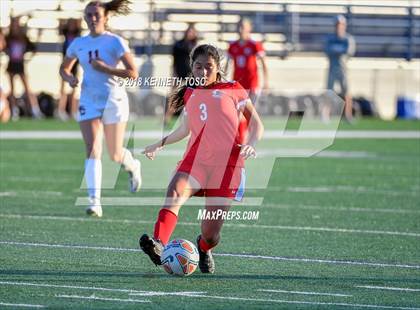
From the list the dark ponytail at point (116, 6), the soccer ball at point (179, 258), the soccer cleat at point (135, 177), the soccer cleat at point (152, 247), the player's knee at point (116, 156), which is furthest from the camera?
the soccer cleat at point (135, 177)

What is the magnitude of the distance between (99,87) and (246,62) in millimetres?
8543

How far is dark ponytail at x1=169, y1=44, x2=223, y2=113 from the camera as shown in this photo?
23.9ft

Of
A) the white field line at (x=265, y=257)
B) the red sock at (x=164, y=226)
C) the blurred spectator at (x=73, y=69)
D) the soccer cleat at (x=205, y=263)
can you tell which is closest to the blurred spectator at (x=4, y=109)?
the blurred spectator at (x=73, y=69)

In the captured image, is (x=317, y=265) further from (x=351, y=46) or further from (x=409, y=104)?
(x=409, y=104)

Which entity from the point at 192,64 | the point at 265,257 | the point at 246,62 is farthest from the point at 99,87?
the point at 246,62

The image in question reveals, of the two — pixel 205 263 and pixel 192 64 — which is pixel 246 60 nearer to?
pixel 192 64

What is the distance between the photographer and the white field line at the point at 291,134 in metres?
20.4

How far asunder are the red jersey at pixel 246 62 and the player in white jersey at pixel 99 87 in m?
8.24

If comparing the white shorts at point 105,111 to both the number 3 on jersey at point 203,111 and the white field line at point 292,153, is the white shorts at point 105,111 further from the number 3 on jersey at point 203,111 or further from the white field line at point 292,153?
the white field line at point 292,153

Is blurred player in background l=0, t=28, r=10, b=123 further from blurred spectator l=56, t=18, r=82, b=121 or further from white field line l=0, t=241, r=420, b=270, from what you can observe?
white field line l=0, t=241, r=420, b=270

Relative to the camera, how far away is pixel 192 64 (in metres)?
7.34

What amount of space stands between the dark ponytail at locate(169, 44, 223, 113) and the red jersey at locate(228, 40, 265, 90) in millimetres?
11177

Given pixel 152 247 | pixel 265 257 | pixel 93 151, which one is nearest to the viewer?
pixel 152 247

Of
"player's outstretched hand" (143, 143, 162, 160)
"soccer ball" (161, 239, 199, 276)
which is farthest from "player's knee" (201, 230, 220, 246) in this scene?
"player's outstretched hand" (143, 143, 162, 160)
